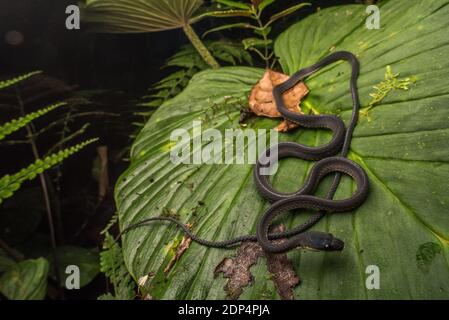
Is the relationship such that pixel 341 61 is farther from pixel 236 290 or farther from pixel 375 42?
pixel 236 290

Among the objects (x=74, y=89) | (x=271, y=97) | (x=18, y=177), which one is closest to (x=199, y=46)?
→ (x=271, y=97)

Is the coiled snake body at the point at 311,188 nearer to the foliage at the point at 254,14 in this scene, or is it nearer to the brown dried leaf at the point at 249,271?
the brown dried leaf at the point at 249,271

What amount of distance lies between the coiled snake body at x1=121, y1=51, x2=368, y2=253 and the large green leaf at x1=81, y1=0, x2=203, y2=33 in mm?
923

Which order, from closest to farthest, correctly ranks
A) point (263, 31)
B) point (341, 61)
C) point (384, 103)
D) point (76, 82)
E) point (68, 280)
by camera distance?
point (384, 103)
point (341, 61)
point (263, 31)
point (68, 280)
point (76, 82)

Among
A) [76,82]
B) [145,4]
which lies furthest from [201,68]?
[76,82]

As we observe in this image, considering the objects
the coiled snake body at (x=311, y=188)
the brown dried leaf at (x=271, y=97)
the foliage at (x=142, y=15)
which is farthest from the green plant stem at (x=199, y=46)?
the coiled snake body at (x=311, y=188)

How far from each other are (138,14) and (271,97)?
98 cm

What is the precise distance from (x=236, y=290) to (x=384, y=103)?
85cm

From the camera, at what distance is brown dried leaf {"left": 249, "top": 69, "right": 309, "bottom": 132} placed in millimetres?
1602

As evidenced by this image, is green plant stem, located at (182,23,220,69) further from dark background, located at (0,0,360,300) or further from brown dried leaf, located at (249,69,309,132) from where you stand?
brown dried leaf, located at (249,69,309,132)

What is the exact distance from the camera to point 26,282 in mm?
1790

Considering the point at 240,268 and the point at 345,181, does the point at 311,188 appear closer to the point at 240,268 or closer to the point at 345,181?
the point at 345,181

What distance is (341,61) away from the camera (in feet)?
5.27

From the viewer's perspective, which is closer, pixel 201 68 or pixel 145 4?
pixel 145 4
